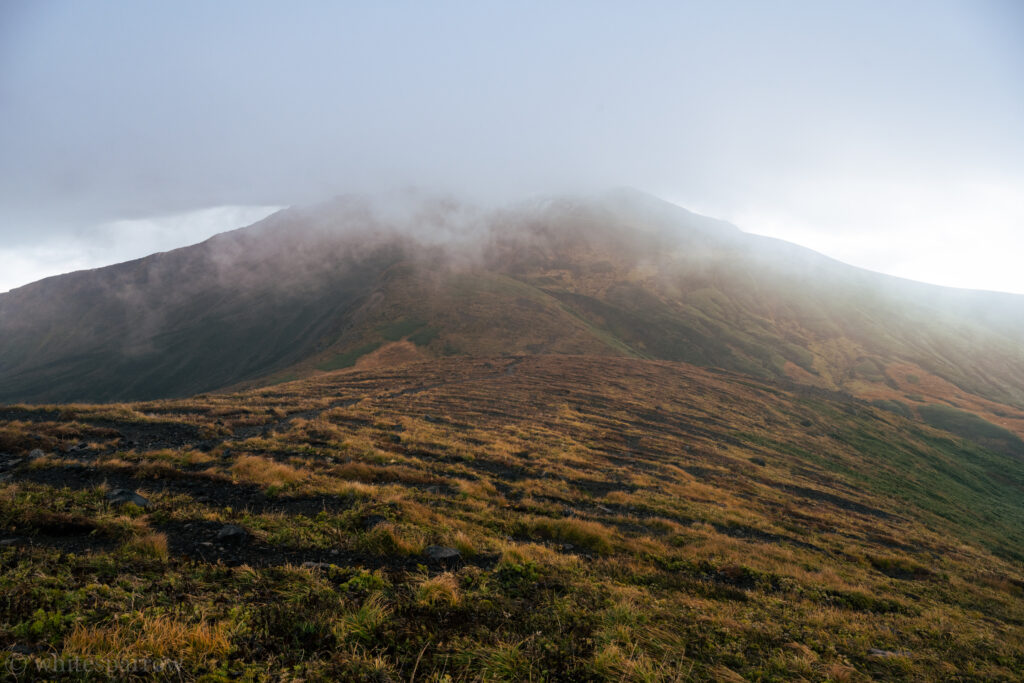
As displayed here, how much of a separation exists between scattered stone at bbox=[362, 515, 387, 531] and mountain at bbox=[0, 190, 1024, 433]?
69189mm

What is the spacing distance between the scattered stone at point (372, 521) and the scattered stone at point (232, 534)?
102 inches

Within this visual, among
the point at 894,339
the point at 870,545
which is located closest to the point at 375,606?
the point at 870,545

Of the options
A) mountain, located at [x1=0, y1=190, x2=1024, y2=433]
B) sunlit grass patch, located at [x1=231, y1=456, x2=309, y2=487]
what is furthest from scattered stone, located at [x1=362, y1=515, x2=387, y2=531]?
mountain, located at [x1=0, y1=190, x2=1024, y2=433]

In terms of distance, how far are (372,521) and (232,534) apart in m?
3.13

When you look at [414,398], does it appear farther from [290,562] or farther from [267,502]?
[290,562]

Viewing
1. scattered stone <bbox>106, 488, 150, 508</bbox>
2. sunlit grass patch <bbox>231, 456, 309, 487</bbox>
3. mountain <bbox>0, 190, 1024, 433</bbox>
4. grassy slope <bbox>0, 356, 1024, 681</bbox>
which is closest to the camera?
grassy slope <bbox>0, 356, 1024, 681</bbox>

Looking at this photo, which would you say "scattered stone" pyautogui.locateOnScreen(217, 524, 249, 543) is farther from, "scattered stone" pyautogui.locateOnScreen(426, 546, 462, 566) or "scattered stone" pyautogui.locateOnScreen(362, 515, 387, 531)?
"scattered stone" pyautogui.locateOnScreen(426, 546, 462, 566)

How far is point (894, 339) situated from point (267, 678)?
676 ft

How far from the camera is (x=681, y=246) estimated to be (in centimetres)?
19525

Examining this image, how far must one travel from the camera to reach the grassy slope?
506 centimetres

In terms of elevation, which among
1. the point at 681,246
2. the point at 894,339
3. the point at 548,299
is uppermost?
the point at 681,246

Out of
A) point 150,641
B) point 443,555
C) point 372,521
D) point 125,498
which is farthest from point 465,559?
point 125,498

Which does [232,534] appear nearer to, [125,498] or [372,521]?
[372,521]

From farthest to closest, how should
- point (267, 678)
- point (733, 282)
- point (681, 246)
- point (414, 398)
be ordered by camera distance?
1. point (681, 246)
2. point (733, 282)
3. point (414, 398)
4. point (267, 678)
